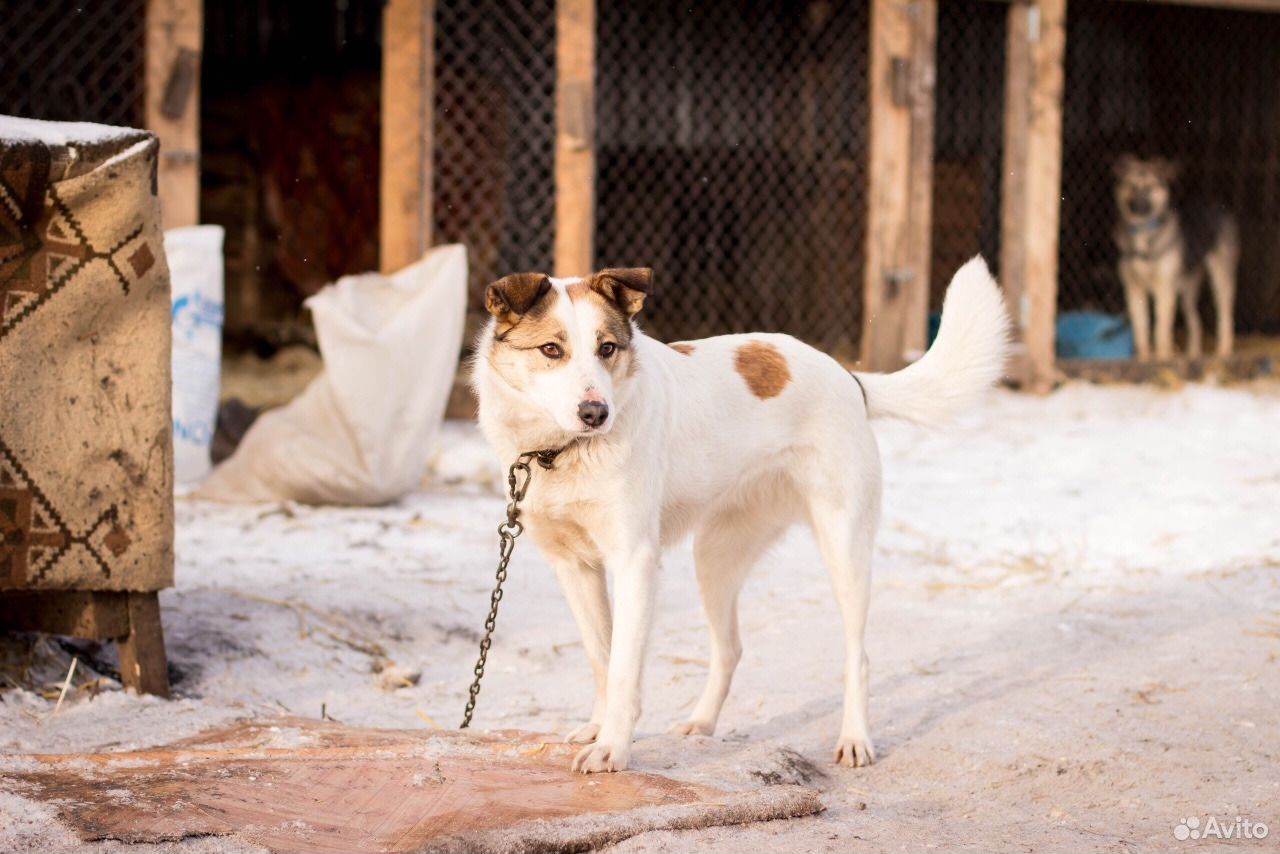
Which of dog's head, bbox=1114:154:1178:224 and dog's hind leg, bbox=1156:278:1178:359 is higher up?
dog's head, bbox=1114:154:1178:224

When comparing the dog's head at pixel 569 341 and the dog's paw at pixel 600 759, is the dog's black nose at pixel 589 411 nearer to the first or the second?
the dog's head at pixel 569 341

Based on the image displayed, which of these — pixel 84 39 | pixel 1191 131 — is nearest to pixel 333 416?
pixel 84 39

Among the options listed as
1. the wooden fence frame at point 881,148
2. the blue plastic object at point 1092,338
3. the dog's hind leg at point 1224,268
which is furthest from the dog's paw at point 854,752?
the dog's hind leg at point 1224,268

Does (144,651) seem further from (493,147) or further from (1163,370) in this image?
(1163,370)

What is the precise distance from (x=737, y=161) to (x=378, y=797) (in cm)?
901

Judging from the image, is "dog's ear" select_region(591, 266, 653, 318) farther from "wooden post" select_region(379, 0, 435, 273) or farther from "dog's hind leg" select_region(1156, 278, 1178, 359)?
"dog's hind leg" select_region(1156, 278, 1178, 359)

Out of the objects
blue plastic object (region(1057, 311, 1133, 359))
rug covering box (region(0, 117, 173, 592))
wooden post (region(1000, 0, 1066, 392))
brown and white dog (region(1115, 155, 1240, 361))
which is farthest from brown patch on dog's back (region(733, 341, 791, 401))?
brown and white dog (region(1115, 155, 1240, 361))

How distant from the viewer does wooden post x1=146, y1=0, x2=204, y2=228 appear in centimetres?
711

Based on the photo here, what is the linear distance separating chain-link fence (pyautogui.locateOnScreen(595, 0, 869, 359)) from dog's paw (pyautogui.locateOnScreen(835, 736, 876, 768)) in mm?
6645

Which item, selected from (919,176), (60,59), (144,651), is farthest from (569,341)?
(60,59)

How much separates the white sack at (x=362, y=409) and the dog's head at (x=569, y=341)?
10.3ft

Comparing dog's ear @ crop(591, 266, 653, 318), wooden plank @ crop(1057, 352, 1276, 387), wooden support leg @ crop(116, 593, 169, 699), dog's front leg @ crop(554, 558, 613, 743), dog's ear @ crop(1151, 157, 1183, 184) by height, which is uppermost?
dog's ear @ crop(1151, 157, 1183, 184)

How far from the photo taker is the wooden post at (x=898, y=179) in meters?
8.57

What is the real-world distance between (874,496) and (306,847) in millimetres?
1712
